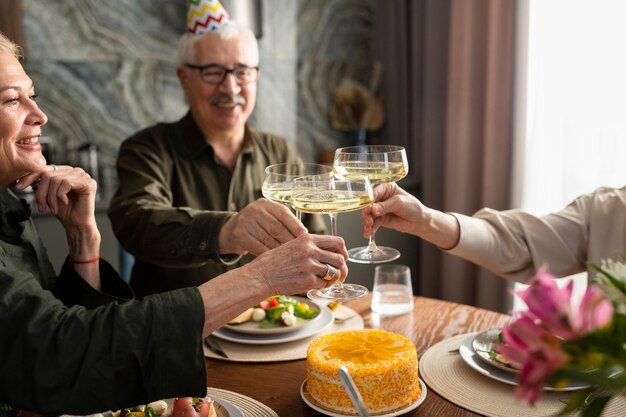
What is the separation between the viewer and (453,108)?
11.4 ft

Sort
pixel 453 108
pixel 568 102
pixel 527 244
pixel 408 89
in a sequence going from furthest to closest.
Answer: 1. pixel 408 89
2. pixel 453 108
3. pixel 568 102
4. pixel 527 244

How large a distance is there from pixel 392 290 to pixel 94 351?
949mm

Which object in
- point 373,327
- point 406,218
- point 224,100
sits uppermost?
point 224,100

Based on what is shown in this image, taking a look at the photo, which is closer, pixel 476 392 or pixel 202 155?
pixel 476 392

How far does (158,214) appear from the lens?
197cm

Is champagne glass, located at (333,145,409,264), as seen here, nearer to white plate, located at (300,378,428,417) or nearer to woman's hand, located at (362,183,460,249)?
woman's hand, located at (362,183,460,249)

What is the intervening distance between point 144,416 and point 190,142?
52.2 inches

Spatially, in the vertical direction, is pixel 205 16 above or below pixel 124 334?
above

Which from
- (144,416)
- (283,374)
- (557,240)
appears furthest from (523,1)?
(144,416)

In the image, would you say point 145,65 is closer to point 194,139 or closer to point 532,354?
point 194,139

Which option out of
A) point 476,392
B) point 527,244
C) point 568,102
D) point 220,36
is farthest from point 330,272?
point 568,102

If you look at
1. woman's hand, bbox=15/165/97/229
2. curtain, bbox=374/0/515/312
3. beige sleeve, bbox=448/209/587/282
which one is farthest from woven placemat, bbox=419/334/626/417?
curtain, bbox=374/0/515/312

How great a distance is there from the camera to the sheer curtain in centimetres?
283

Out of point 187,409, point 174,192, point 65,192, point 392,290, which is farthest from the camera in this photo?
point 174,192
